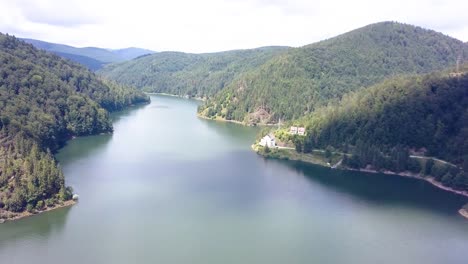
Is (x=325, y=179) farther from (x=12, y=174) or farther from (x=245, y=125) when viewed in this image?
(x=245, y=125)

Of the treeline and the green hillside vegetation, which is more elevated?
the green hillside vegetation

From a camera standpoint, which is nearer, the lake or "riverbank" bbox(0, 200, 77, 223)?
the lake

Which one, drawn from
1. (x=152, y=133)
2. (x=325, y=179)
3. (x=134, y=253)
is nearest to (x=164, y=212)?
(x=134, y=253)

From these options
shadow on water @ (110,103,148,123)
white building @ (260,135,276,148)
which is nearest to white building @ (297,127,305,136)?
white building @ (260,135,276,148)

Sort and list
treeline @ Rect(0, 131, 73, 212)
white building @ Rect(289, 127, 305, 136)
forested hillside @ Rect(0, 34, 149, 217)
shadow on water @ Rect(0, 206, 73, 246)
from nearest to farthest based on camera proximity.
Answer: shadow on water @ Rect(0, 206, 73, 246) → treeline @ Rect(0, 131, 73, 212) → forested hillside @ Rect(0, 34, 149, 217) → white building @ Rect(289, 127, 305, 136)

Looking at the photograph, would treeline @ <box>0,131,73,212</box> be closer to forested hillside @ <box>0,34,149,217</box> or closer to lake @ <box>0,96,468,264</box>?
forested hillside @ <box>0,34,149,217</box>

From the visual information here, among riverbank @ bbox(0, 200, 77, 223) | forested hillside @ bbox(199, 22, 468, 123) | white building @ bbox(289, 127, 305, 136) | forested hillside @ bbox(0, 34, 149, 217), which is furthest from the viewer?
forested hillside @ bbox(199, 22, 468, 123)

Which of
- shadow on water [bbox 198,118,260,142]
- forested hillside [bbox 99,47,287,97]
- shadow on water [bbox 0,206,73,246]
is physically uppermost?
forested hillside [bbox 99,47,287,97]
